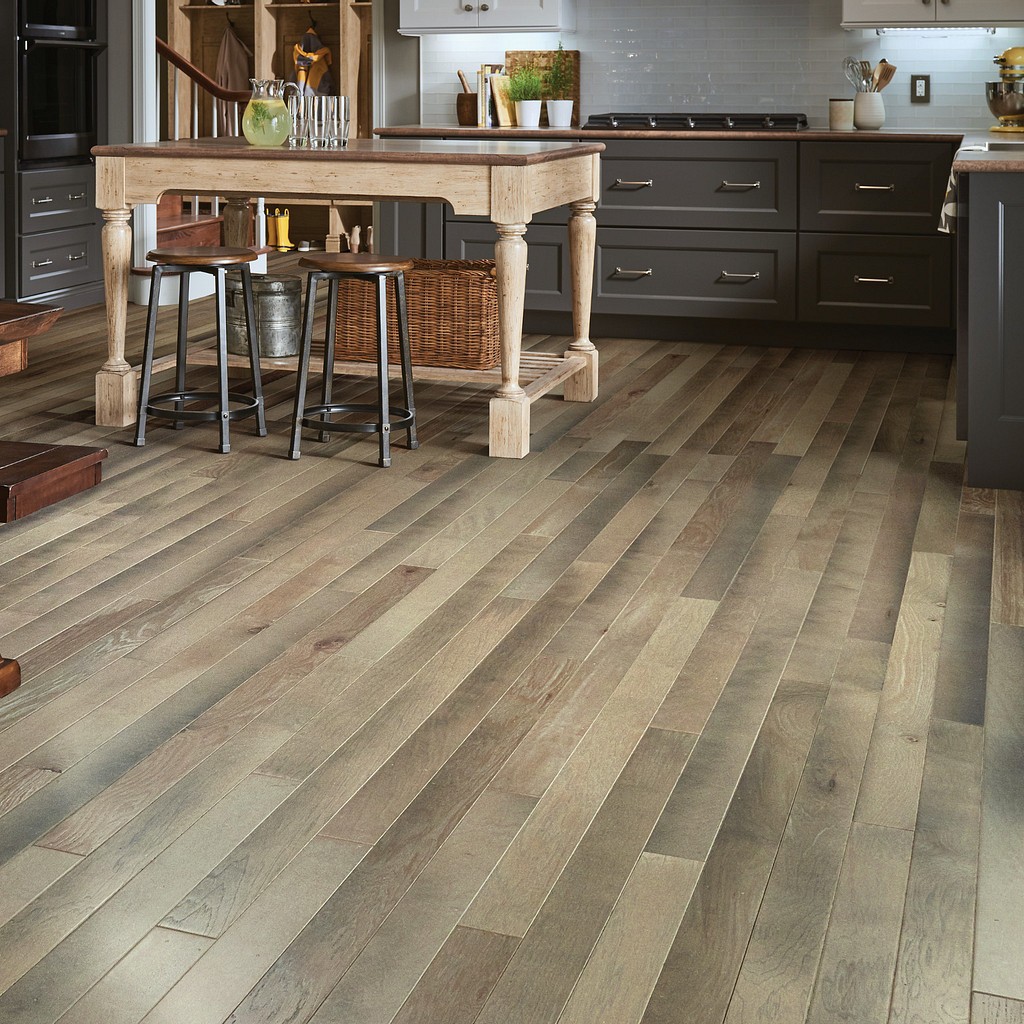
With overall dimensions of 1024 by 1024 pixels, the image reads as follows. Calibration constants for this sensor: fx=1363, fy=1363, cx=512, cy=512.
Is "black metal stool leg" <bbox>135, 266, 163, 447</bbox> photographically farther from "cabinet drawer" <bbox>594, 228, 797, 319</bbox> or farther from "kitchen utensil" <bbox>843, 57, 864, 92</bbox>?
"kitchen utensil" <bbox>843, 57, 864, 92</bbox>

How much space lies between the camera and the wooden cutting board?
6371 millimetres

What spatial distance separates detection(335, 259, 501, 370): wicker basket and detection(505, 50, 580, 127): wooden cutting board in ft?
7.01

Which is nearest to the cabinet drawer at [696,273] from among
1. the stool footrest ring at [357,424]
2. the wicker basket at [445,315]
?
the wicker basket at [445,315]

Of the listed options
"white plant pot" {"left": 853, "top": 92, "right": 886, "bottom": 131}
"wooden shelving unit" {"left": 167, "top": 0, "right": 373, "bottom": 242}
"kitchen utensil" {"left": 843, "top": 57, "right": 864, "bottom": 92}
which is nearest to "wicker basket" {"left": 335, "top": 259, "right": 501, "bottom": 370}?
"white plant pot" {"left": 853, "top": 92, "right": 886, "bottom": 131}

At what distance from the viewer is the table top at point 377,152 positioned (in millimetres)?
3731

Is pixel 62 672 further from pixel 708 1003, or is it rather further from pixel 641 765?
pixel 708 1003

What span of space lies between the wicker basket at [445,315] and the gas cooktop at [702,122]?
67.1 inches

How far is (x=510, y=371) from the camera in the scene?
3924 mm

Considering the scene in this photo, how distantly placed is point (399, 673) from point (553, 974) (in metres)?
0.91

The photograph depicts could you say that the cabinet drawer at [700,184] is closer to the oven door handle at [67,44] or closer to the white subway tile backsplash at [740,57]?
the white subway tile backsplash at [740,57]

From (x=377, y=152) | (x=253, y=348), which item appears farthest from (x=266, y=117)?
(x=253, y=348)

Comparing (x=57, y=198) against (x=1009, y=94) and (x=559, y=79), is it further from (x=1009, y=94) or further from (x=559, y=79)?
(x=1009, y=94)

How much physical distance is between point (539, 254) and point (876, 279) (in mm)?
1459

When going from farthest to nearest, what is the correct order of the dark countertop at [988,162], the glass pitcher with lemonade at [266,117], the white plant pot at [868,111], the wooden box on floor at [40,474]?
1. the white plant pot at [868,111]
2. the glass pitcher with lemonade at [266,117]
3. the dark countertop at [988,162]
4. the wooden box on floor at [40,474]
